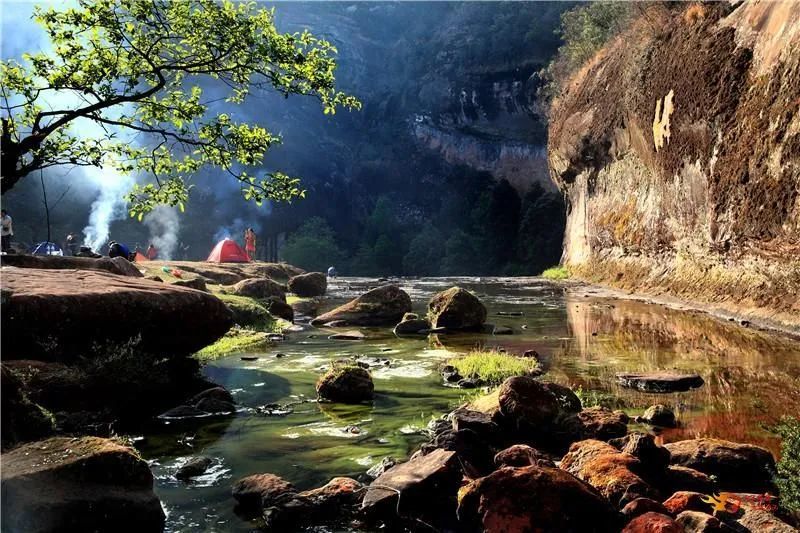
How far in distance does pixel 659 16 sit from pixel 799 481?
26.3 metres

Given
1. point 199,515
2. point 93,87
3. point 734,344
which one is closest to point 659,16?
point 734,344

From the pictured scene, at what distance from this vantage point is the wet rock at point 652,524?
390 centimetres

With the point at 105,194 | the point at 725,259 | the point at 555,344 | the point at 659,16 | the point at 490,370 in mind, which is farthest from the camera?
the point at 105,194

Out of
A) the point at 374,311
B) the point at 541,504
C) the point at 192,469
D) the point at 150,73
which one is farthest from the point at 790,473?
the point at 374,311

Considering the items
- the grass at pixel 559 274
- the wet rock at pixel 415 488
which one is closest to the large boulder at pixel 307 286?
the grass at pixel 559 274

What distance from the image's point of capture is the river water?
6.07 meters

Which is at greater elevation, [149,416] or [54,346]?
[54,346]

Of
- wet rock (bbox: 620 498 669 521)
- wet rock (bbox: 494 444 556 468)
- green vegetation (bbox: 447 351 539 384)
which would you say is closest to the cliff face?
green vegetation (bbox: 447 351 539 384)

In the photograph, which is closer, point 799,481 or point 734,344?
point 799,481

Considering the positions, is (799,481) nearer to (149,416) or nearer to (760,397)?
(760,397)

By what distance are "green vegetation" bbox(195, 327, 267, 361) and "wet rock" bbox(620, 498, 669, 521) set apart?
971 cm

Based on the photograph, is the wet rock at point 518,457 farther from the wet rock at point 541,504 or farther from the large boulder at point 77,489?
the large boulder at point 77,489

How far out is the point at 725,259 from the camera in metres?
17.0

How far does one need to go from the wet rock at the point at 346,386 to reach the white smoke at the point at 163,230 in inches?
3277
